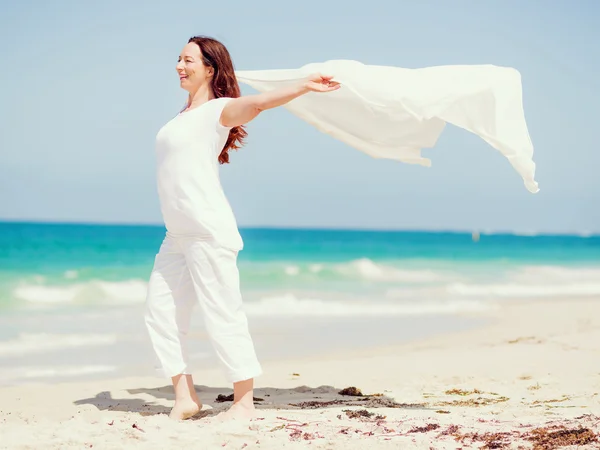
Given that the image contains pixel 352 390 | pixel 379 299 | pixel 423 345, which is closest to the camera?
pixel 352 390

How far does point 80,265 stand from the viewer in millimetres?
23031

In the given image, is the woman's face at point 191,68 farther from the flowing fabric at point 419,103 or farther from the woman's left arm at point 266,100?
the flowing fabric at point 419,103

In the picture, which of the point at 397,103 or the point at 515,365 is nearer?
the point at 397,103

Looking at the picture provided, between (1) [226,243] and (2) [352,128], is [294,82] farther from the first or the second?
(1) [226,243]

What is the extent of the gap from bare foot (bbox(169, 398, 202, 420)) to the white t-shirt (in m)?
0.92

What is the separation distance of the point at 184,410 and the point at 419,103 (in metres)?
2.13

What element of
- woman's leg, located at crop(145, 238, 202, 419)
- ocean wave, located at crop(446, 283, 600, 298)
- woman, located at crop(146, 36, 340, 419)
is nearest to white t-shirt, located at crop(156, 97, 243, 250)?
woman, located at crop(146, 36, 340, 419)

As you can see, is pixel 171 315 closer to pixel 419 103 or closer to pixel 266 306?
pixel 419 103

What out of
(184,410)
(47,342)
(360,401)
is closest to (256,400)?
(360,401)

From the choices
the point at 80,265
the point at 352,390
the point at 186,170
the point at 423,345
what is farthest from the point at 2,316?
the point at 80,265

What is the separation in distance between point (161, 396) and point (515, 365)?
2.93m

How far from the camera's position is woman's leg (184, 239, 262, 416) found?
162 inches

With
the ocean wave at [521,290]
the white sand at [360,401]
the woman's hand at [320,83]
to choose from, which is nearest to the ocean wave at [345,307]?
the ocean wave at [521,290]

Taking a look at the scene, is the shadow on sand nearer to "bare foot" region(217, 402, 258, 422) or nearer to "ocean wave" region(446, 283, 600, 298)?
"bare foot" region(217, 402, 258, 422)
